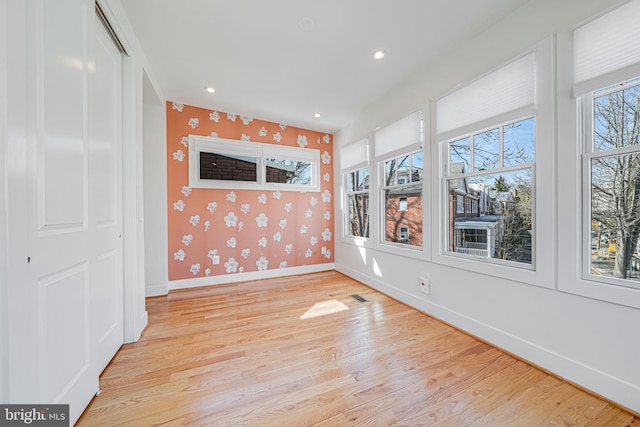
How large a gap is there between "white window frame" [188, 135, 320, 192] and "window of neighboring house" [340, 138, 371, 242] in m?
0.56

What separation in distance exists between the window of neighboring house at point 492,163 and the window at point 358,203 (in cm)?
141

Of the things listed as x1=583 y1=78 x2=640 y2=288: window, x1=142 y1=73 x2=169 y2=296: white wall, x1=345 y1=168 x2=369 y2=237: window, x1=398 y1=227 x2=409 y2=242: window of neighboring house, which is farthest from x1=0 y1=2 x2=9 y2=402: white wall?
x1=345 y1=168 x2=369 y2=237: window

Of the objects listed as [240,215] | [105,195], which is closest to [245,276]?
[240,215]

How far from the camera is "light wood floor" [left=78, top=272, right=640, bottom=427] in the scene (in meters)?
1.24

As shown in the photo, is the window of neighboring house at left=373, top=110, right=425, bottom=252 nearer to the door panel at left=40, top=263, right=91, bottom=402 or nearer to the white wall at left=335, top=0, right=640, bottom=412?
the white wall at left=335, top=0, right=640, bottom=412

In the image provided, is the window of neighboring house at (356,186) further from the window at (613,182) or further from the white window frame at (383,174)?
the window at (613,182)

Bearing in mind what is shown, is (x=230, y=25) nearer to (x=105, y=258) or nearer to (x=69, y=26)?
(x=69, y=26)

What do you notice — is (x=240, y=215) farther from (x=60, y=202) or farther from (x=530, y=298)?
(x=530, y=298)

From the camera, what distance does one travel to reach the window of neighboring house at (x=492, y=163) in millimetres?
1750

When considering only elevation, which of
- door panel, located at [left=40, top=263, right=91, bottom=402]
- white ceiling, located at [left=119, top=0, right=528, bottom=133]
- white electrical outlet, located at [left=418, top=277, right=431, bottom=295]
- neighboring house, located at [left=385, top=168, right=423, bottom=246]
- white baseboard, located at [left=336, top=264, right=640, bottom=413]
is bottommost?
white baseboard, located at [left=336, top=264, right=640, bottom=413]

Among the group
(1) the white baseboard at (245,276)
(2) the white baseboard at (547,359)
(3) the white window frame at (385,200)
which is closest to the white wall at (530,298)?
(2) the white baseboard at (547,359)

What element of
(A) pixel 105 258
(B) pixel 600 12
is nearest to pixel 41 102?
(A) pixel 105 258

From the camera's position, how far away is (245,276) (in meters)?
3.65

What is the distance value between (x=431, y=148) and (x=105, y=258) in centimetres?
299
